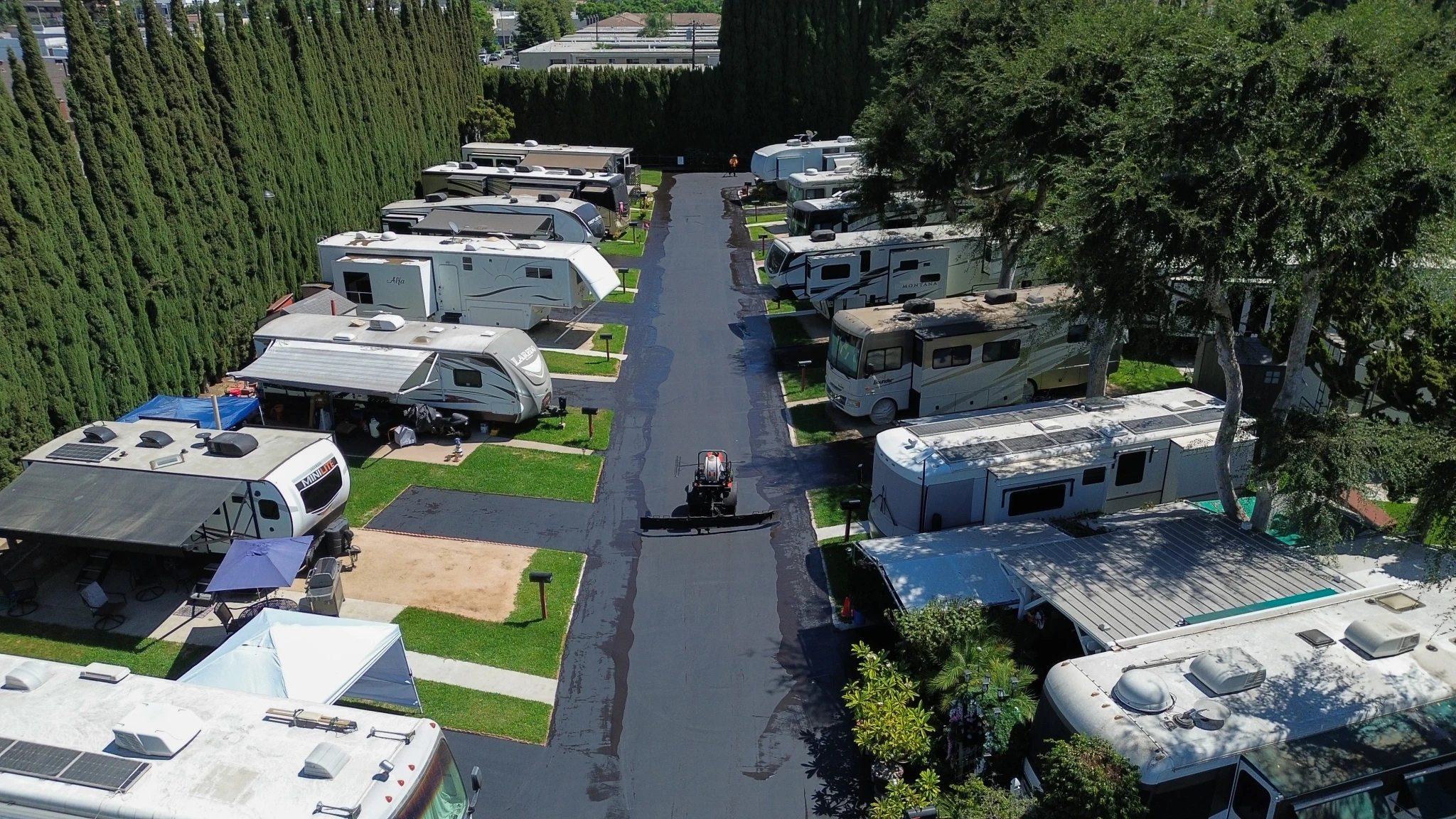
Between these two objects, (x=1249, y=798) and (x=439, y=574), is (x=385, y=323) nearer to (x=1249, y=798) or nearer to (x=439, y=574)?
(x=439, y=574)

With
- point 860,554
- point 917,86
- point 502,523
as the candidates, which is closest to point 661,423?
point 502,523

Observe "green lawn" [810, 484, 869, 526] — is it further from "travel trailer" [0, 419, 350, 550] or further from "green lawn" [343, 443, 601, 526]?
"travel trailer" [0, 419, 350, 550]

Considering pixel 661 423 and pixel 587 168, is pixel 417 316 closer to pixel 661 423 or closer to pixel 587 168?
pixel 661 423

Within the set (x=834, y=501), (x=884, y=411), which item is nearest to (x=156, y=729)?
(x=834, y=501)

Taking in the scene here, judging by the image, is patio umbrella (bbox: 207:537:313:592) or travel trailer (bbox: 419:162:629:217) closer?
patio umbrella (bbox: 207:537:313:592)

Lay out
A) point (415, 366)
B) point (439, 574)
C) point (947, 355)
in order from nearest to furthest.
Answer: point (439, 574)
point (415, 366)
point (947, 355)

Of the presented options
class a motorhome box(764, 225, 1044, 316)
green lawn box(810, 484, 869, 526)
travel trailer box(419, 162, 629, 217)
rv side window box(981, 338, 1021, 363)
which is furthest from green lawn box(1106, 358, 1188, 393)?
travel trailer box(419, 162, 629, 217)
